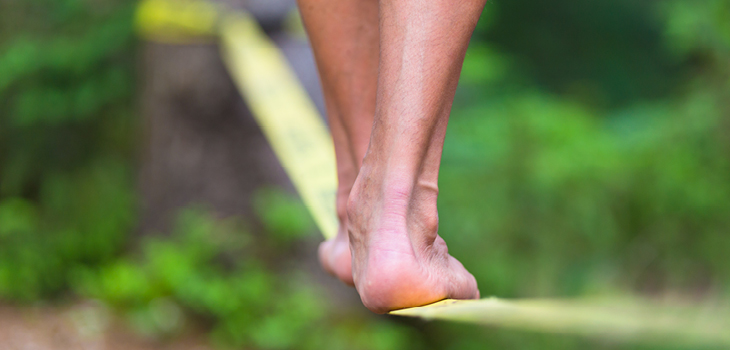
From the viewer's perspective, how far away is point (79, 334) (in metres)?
2.53

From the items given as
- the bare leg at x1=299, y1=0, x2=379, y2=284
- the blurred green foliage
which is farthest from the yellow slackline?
the blurred green foliage

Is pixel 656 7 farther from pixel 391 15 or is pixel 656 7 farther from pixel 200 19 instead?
pixel 391 15

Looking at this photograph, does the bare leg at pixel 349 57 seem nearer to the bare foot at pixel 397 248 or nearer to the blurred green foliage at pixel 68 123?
the bare foot at pixel 397 248

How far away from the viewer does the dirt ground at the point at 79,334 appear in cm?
247

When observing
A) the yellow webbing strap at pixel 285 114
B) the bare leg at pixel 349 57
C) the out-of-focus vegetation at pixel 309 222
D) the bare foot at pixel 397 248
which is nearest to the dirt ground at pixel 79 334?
the out-of-focus vegetation at pixel 309 222

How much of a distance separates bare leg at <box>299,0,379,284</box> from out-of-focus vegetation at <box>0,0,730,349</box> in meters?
1.54

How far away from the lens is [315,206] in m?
1.42

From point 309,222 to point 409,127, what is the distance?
5.97 feet

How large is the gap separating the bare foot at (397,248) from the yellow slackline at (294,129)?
1.51ft

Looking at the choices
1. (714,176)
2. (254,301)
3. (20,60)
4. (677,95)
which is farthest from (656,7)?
(20,60)

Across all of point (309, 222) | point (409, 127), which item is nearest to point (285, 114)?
point (309, 222)

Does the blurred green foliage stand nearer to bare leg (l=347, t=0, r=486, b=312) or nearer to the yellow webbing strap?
the yellow webbing strap

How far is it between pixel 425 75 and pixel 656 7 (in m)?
4.76

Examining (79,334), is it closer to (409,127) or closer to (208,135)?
(208,135)
